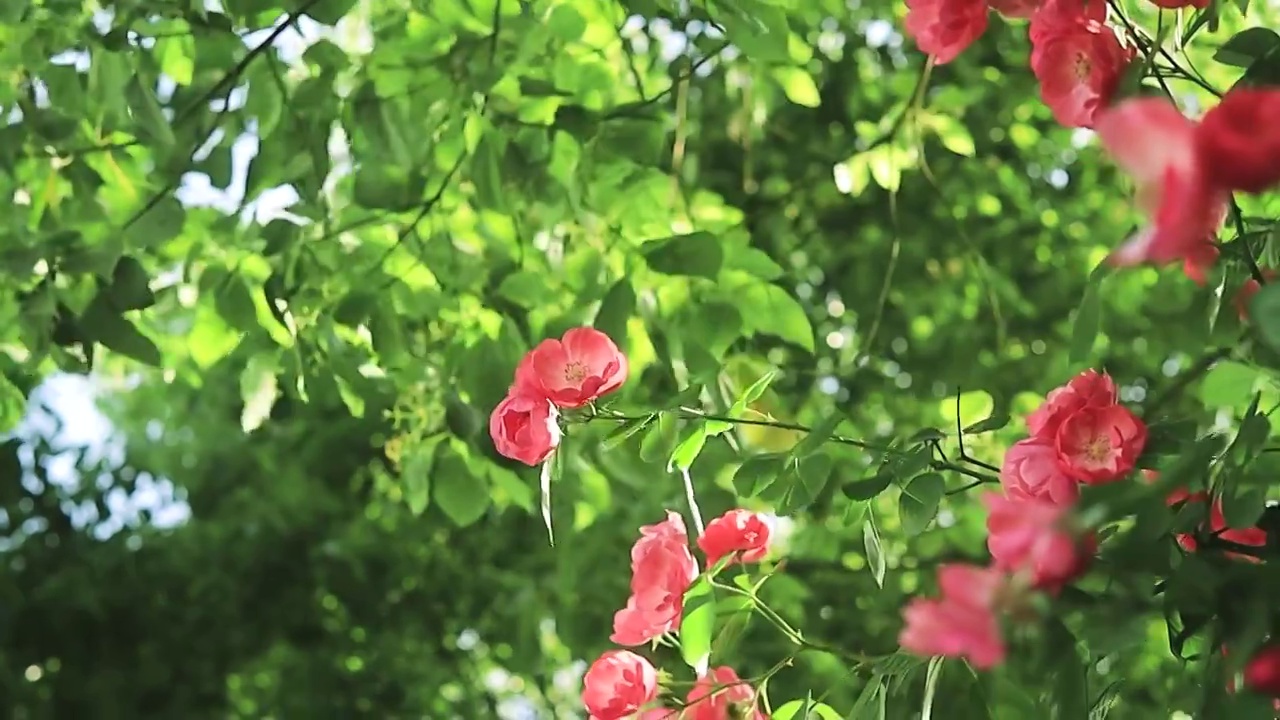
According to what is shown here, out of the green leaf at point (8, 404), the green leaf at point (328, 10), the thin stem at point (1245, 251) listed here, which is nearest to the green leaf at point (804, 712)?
the thin stem at point (1245, 251)

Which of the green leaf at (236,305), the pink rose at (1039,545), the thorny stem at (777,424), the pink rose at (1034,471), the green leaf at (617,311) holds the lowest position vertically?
the green leaf at (236,305)

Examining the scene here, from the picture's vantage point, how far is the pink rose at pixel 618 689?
2.04 feet

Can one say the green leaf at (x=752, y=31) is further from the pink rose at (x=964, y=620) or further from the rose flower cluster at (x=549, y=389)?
the pink rose at (x=964, y=620)

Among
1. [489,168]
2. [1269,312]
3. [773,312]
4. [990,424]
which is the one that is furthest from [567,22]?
[1269,312]

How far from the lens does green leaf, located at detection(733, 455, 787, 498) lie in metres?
0.65

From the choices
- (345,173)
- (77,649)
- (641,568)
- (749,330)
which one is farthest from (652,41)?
(77,649)

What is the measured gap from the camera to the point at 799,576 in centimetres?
160

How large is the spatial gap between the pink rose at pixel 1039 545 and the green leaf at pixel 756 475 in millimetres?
351

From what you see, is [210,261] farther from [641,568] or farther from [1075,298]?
[1075,298]

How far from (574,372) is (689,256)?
29 centimetres

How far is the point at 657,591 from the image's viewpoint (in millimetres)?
623

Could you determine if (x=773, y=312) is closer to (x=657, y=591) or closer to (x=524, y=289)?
(x=524, y=289)

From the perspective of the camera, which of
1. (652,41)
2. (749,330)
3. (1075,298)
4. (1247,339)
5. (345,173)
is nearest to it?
(1247,339)

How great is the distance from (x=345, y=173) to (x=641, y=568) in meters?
0.69
